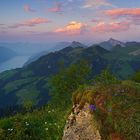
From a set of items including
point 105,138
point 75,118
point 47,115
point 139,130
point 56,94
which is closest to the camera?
point 139,130

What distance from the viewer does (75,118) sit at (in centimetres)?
1289

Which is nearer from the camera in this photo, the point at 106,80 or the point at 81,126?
the point at 81,126

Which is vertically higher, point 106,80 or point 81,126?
point 106,80

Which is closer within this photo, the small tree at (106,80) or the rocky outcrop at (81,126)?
the rocky outcrop at (81,126)

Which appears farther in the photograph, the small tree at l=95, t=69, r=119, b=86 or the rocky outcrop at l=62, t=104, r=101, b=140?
the small tree at l=95, t=69, r=119, b=86

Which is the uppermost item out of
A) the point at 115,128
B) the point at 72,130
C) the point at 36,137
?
the point at 115,128

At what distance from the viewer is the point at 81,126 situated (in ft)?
40.2

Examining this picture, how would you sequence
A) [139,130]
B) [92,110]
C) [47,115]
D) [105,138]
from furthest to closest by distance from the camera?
[47,115], [92,110], [105,138], [139,130]

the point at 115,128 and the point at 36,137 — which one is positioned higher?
the point at 115,128

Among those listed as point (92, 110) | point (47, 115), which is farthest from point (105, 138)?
point (47, 115)

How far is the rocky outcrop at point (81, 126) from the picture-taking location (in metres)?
11.6

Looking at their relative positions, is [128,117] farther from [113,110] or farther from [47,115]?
[47,115]

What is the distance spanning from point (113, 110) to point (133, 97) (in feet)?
3.22

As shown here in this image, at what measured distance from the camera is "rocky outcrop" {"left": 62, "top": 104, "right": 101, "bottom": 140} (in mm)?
11641
